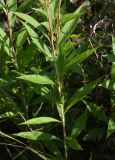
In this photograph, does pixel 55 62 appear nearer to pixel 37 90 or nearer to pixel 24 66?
pixel 37 90

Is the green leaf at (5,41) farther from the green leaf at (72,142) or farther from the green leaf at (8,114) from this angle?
the green leaf at (72,142)

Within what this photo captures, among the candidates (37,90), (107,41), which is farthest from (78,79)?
(37,90)

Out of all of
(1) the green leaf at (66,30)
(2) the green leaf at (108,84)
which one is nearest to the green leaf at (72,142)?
(2) the green leaf at (108,84)

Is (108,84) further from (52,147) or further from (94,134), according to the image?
(52,147)

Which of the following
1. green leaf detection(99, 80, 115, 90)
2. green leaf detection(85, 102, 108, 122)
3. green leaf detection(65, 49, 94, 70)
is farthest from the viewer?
green leaf detection(85, 102, 108, 122)

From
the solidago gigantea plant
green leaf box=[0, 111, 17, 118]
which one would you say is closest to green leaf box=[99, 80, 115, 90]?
the solidago gigantea plant

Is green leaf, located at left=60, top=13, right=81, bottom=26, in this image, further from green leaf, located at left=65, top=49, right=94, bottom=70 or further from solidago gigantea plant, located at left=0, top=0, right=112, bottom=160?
green leaf, located at left=65, top=49, right=94, bottom=70
